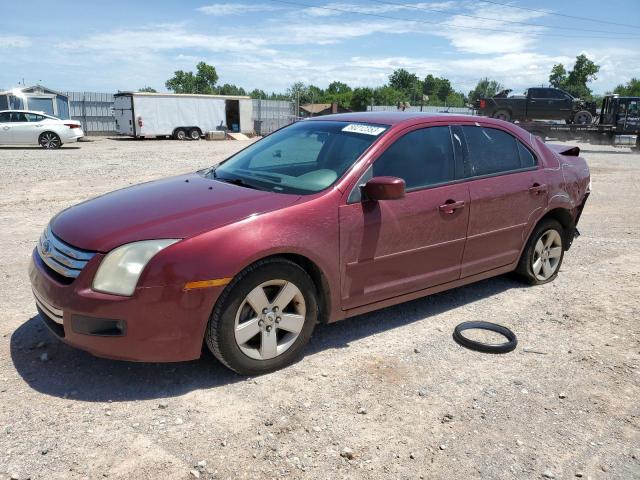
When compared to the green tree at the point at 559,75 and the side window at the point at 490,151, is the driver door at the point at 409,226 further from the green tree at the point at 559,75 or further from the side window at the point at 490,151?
the green tree at the point at 559,75

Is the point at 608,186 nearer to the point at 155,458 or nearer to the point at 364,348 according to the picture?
the point at 364,348

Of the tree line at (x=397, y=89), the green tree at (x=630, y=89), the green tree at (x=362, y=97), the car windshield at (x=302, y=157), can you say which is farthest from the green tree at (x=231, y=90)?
the car windshield at (x=302, y=157)

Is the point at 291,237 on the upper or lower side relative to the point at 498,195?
lower

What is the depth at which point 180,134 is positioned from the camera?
28.9 m

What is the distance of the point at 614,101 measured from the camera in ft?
81.5

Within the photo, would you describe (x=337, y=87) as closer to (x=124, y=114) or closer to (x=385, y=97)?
(x=385, y=97)

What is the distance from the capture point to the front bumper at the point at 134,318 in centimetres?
287

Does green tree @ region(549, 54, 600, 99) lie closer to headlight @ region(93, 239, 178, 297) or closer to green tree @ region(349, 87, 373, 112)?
green tree @ region(349, 87, 373, 112)

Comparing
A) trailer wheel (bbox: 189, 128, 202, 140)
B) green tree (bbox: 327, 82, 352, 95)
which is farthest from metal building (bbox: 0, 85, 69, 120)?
green tree (bbox: 327, 82, 352, 95)

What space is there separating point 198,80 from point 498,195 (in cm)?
11652

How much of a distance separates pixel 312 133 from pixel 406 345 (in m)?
1.84

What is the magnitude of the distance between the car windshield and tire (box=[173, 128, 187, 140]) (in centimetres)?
2556

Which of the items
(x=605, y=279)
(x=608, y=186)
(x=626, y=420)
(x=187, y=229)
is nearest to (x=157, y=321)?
(x=187, y=229)

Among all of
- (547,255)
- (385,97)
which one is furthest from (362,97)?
(547,255)
